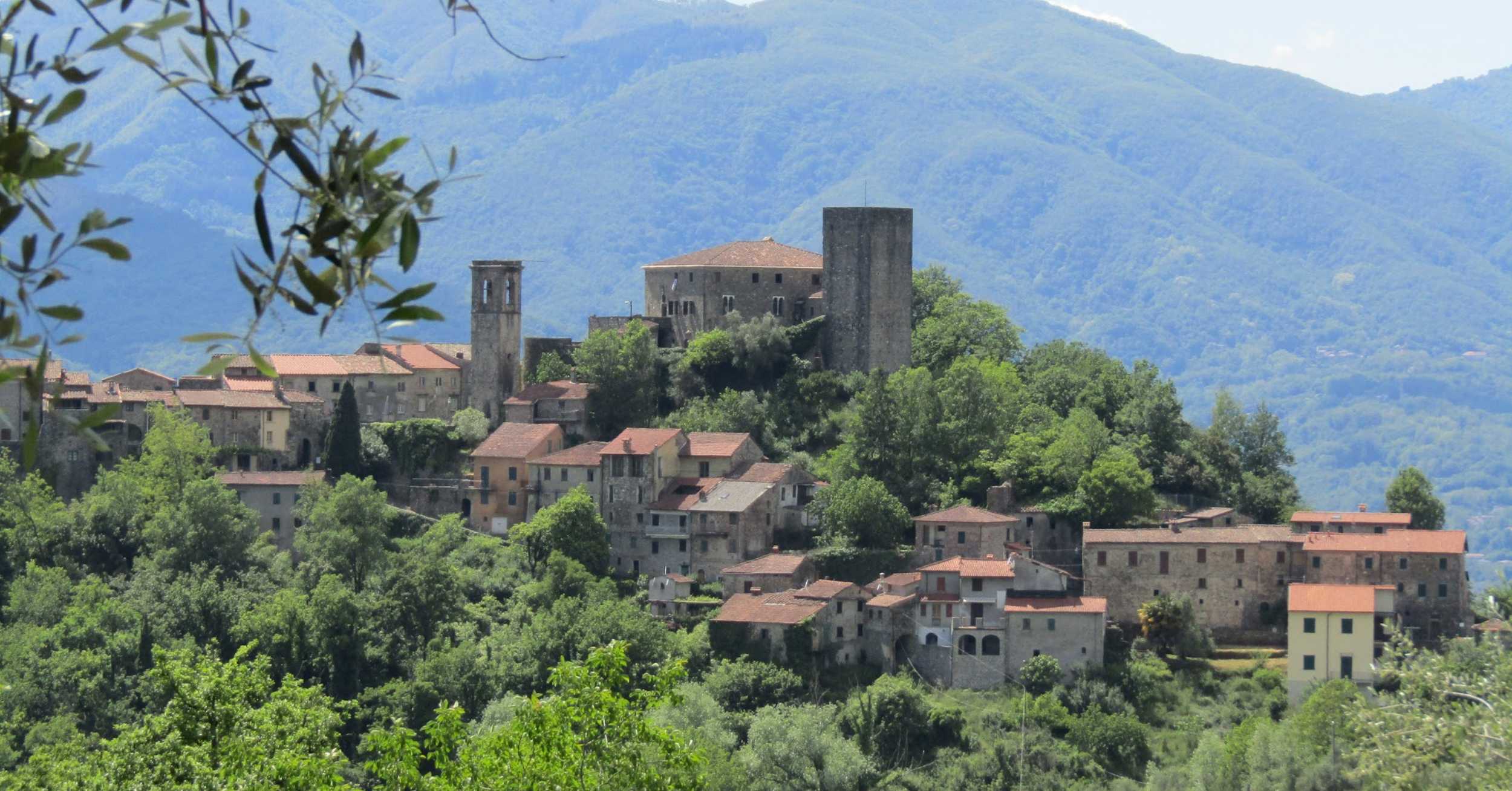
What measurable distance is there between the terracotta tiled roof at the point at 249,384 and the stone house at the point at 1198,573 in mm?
25497

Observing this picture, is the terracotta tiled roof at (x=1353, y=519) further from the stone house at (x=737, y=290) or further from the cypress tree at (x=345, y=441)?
the cypress tree at (x=345, y=441)

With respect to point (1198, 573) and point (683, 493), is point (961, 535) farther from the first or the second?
point (683, 493)

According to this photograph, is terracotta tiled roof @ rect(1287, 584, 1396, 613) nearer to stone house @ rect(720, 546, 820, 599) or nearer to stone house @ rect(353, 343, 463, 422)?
stone house @ rect(720, 546, 820, 599)

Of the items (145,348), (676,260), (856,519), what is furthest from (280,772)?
(145,348)

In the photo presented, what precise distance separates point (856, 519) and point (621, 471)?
260 inches

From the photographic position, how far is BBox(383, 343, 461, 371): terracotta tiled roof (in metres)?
67.1

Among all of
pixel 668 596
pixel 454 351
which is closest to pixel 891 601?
pixel 668 596

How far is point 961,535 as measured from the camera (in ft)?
179

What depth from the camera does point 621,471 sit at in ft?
191

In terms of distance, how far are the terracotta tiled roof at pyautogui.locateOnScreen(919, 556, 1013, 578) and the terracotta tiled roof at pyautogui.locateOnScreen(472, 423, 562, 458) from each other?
12.8 m

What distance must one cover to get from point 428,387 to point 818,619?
19549 mm

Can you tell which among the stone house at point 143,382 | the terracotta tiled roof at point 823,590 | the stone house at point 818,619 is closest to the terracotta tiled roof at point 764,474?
the terracotta tiled roof at point 823,590

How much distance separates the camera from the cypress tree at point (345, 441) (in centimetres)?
6275

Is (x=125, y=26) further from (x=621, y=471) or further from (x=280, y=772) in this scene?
(x=621, y=471)
